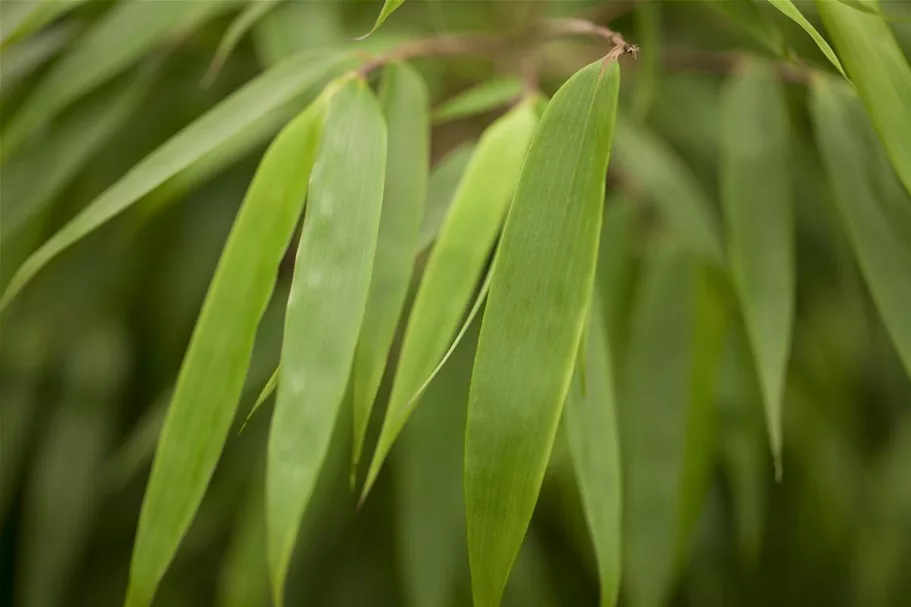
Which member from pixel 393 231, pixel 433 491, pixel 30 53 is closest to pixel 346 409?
pixel 433 491

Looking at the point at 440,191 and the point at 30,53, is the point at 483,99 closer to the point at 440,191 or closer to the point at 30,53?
the point at 440,191

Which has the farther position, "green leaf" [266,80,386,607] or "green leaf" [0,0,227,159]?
"green leaf" [0,0,227,159]

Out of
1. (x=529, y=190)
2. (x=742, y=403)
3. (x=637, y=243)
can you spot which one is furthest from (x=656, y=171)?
(x=529, y=190)

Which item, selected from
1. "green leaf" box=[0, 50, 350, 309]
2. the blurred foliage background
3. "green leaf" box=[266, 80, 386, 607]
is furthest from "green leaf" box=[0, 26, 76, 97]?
"green leaf" box=[266, 80, 386, 607]

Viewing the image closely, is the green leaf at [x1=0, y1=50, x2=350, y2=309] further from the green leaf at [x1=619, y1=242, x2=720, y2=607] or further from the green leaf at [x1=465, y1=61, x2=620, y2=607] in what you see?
the green leaf at [x1=619, y1=242, x2=720, y2=607]

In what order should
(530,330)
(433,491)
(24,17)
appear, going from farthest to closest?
(433,491)
(24,17)
(530,330)

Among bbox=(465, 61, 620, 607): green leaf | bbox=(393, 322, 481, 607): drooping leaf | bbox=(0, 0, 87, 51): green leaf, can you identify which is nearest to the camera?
bbox=(465, 61, 620, 607): green leaf
